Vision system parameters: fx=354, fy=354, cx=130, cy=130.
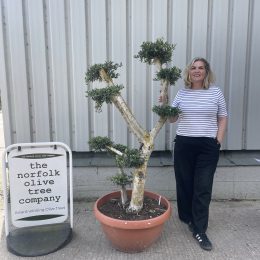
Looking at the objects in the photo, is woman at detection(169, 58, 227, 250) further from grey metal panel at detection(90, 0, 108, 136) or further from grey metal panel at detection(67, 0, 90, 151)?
grey metal panel at detection(67, 0, 90, 151)

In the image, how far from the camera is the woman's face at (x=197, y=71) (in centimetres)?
365

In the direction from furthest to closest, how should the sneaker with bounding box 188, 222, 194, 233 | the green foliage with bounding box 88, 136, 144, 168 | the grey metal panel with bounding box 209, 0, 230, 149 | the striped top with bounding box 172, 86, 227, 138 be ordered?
the grey metal panel with bounding box 209, 0, 230, 149 < the sneaker with bounding box 188, 222, 194, 233 < the striped top with bounding box 172, 86, 227, 138 < the green foliage with bounding box 88, 136, 144, 168

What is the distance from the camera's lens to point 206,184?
12.2 feet

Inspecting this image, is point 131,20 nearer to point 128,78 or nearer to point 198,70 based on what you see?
point 128,78

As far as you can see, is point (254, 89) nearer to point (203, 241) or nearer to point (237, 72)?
point (237, 72)

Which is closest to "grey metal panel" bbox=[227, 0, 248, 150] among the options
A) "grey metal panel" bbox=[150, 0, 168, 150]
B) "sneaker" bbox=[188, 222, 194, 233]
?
"grey metal panel" bbox=[150, 0, 168, 150]

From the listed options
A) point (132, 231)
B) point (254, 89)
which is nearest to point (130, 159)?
point (132, 231)

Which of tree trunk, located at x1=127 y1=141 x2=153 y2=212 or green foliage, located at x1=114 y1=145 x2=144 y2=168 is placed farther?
tree trunk, located at x1=127 y1=141 x2=153 y2=212

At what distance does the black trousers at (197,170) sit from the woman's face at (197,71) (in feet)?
2.06

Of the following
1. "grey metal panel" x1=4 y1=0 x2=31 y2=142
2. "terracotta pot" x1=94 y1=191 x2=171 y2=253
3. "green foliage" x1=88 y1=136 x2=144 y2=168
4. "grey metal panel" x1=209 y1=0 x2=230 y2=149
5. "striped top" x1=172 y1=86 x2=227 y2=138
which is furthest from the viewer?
"grey metal panel" x1=209 y1=0 x2=230 y2=149

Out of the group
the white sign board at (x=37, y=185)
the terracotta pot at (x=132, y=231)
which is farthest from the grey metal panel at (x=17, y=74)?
the terracotta pot at (x=132, y=231)

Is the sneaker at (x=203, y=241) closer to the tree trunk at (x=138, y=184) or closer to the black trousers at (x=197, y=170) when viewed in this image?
the black trousers at (x=197, y=170)

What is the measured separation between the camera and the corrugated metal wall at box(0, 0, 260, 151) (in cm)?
449

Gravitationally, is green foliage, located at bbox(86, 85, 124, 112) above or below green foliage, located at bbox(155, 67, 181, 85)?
below
